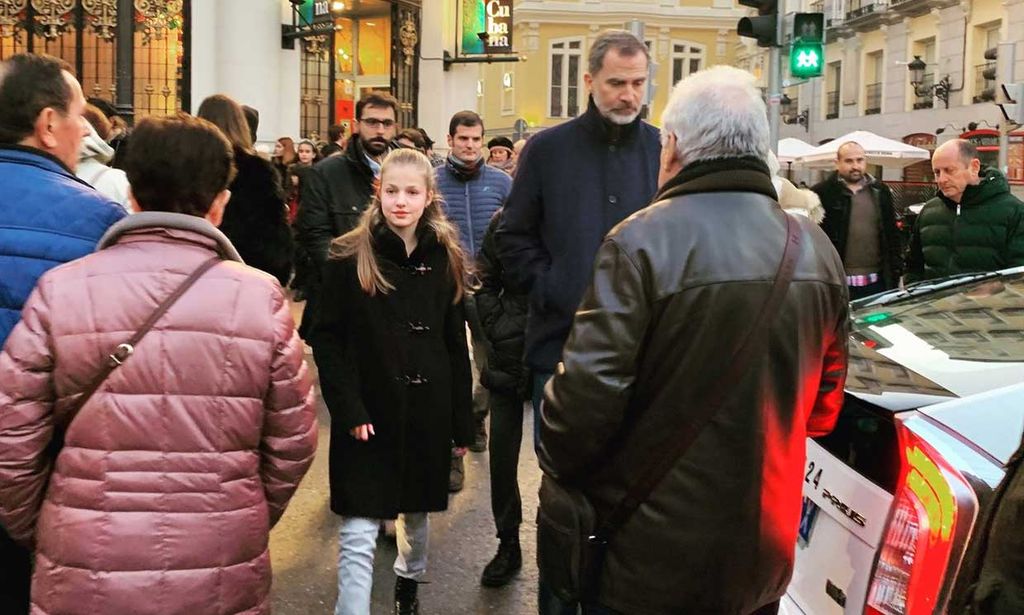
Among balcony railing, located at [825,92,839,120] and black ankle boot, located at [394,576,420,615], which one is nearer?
black ankle boot, located at [394,576,420,615]

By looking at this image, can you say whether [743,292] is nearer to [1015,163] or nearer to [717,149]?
[717,149]

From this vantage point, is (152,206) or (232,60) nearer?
(152,206)

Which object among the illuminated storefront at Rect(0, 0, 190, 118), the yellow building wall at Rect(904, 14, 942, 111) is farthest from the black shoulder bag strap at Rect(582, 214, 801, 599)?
the yellow building wall at Rect(904, 14, 942, 111)

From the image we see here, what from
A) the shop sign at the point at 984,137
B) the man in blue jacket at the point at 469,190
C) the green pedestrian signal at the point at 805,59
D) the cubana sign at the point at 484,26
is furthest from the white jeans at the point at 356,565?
the shop sign at the point at 984,137

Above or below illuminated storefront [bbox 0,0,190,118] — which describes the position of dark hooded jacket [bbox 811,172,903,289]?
below

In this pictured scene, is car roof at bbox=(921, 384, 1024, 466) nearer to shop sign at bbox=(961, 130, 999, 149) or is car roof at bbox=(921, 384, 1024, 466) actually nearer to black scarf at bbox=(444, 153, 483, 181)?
black scarf at bbox=(444, 153, 483, 181)

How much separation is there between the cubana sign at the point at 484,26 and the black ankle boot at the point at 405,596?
16.8 m

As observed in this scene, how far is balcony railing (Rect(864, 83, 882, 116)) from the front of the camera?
1513 inches

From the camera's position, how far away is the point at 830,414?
2934 mm

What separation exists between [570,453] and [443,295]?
181 cm

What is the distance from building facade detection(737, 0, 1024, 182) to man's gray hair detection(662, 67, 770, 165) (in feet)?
83.3

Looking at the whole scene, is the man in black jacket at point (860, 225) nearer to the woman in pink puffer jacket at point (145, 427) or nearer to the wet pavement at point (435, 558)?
the wet pavement at point (435, 558)

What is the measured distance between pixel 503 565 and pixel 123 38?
12.2 m

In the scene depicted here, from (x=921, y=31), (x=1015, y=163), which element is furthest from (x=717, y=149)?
(x=921, y=31)
